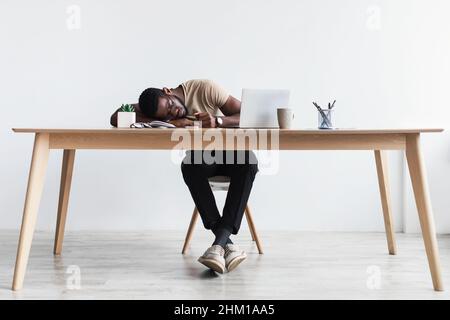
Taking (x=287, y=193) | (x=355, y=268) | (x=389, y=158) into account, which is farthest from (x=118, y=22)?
(x=355, y=268)

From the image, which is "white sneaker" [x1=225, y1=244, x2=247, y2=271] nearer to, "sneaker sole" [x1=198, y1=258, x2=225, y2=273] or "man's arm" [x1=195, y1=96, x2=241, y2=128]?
"sneaker sole" [x1=198, y1=258, x2=225, y2=273]

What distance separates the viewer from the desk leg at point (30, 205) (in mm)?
2084

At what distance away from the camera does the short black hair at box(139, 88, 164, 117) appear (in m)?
2.66

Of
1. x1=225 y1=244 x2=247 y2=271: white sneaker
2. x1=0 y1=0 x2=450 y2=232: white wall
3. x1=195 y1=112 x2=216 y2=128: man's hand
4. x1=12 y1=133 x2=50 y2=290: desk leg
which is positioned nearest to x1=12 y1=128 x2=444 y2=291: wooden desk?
x1=12 y1=133 x2=50 y2=290: desk leg

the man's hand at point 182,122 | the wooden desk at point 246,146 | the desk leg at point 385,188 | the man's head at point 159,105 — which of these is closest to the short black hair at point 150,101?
the man's head at point 159,105

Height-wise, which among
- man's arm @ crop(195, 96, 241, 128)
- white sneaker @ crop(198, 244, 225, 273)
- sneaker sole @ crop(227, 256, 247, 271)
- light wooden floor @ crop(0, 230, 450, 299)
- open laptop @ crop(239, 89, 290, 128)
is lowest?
light wooden floor @ crop(0, 230, 450, 299)

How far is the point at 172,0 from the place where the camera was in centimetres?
356

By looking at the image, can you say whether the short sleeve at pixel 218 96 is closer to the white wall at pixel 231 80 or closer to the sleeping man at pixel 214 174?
the sleeping man at pixel 214 174

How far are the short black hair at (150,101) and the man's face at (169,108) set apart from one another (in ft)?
0.05

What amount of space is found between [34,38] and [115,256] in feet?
5.40

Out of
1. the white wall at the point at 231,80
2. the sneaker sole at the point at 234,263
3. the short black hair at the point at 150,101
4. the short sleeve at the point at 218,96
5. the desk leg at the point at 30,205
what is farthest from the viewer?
the white wall at the point at 231,80

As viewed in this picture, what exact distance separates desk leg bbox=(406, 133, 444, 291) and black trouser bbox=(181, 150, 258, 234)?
2.32 feet

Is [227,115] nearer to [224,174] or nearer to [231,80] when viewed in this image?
[224,174]

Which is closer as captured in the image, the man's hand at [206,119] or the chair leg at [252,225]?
the man's hand at [206,119]
